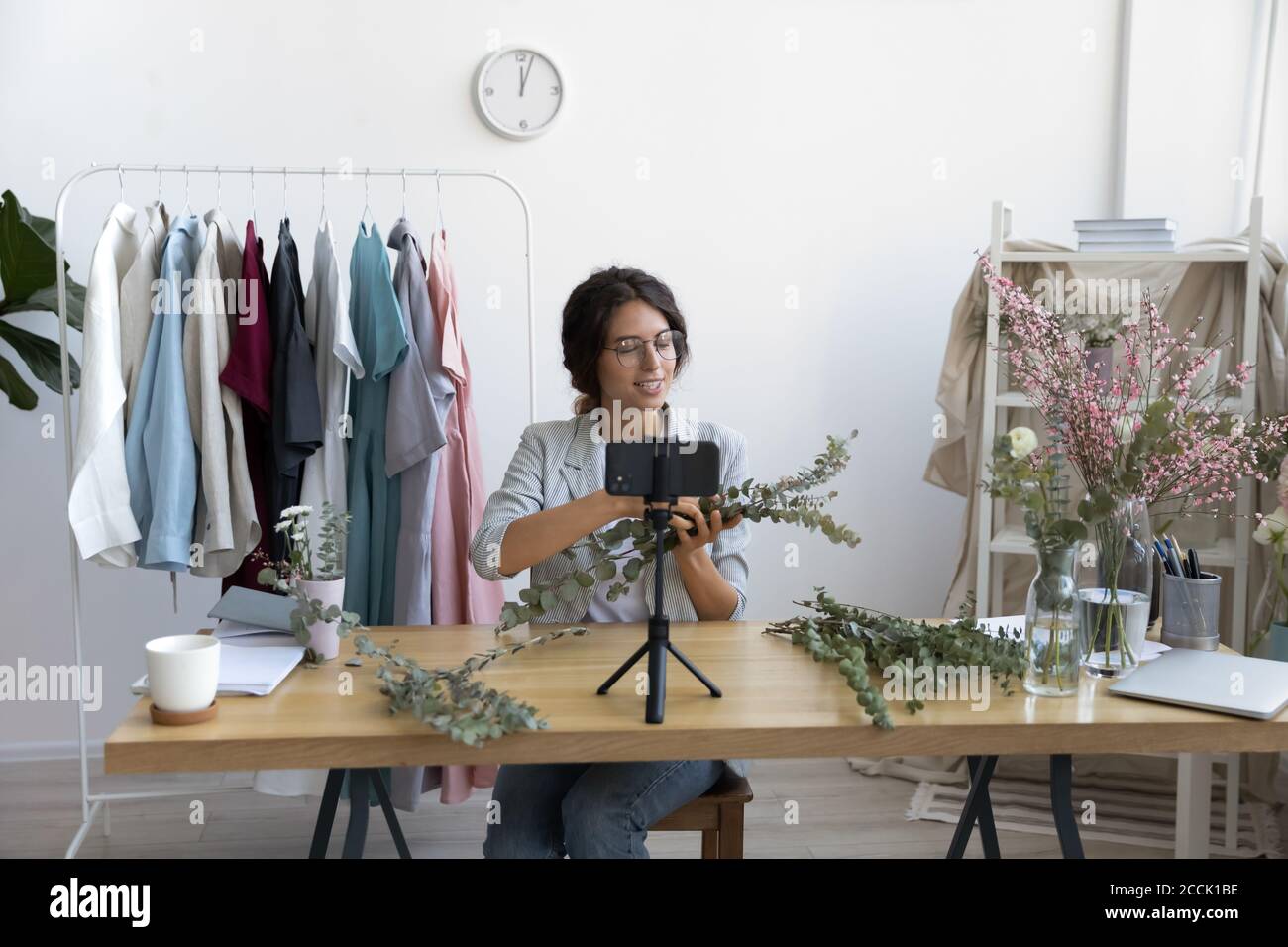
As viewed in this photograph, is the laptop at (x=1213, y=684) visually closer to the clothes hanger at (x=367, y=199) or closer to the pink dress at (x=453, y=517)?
the pink dress at (x=453, y=517)

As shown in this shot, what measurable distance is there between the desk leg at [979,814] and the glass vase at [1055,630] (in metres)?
0.29

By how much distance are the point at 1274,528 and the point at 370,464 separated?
208 cm

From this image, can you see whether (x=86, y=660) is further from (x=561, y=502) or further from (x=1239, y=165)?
(x=1239, y=165)

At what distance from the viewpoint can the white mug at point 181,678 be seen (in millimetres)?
1619

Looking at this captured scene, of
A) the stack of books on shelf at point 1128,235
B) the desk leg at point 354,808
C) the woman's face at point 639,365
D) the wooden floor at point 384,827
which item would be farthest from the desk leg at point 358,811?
the stack of books on shelf at point 1128,235

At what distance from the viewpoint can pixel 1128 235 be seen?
334 cm

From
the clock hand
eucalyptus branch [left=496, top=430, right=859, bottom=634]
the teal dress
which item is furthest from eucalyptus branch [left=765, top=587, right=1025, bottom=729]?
the clock hand

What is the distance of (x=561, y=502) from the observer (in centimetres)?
247

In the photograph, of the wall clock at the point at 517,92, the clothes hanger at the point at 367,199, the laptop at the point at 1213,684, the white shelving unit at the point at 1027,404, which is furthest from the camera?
the wall clock at the point at 517,92

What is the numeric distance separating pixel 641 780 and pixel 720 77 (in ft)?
8.28

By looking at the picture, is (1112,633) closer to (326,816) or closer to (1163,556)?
(1163,556)

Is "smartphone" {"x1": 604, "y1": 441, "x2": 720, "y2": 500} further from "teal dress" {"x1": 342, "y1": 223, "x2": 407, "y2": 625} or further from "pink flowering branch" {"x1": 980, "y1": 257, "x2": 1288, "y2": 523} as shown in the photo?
"teal dress" {"x1": 342, "y1": 223, "x2": 407, "y2": 625}

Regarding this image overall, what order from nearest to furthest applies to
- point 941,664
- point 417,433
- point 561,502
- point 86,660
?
1. point 941,664
2. point 561,502
3. point 417,433
4. point 86,660
